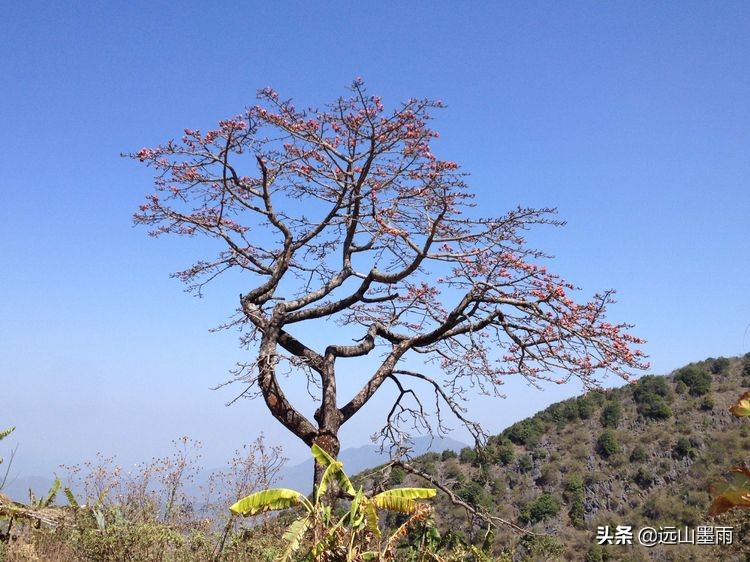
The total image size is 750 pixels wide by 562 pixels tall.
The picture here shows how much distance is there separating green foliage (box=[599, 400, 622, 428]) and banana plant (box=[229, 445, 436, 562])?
82.2 ft

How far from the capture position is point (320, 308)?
927cm

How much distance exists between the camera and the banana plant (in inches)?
211

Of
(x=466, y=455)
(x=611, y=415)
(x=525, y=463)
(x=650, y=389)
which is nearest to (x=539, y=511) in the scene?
(x=525, y=463)

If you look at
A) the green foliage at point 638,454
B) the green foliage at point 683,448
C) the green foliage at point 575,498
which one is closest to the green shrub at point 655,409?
the green foliage at point 683,448

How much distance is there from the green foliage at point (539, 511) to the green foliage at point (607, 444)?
15.9 feet

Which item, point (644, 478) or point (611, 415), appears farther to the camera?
point (611, 415)

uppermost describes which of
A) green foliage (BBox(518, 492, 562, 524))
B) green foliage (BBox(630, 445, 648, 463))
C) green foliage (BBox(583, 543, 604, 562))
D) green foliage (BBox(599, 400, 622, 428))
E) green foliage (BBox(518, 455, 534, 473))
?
green foliage (BBox(599, 400, 622, 428))

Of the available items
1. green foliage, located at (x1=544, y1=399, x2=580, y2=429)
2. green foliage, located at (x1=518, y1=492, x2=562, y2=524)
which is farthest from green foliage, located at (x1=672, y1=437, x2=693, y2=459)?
green foliage, located at (x1=518, y1=492, x2=562, y2=524)

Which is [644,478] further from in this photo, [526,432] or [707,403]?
[707,403]

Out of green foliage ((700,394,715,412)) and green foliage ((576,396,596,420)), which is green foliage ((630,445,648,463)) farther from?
green foliage ((700,394,715,412))

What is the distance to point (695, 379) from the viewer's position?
2995cm

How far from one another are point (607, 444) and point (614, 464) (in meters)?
1.10

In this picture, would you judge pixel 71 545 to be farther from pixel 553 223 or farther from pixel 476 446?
pixel 553 223

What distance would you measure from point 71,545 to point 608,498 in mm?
20872
